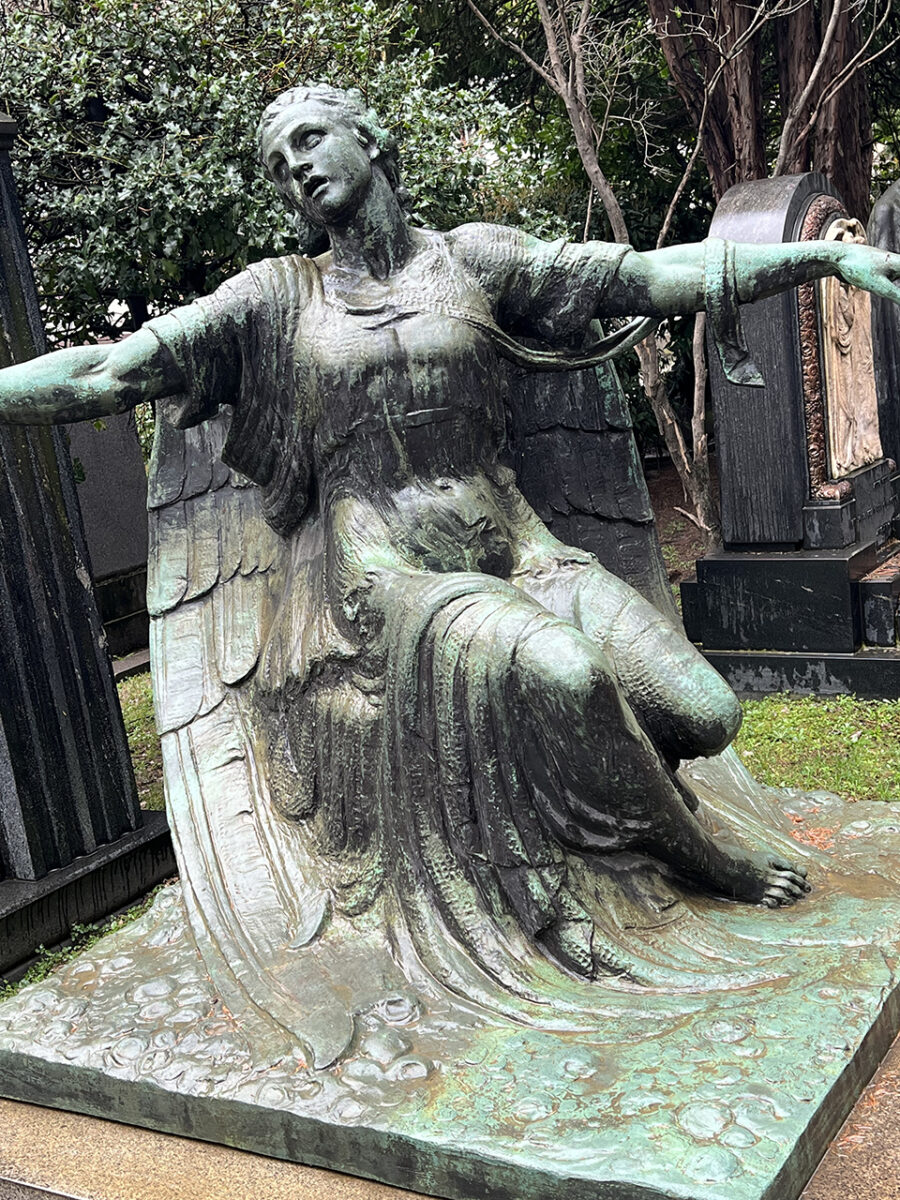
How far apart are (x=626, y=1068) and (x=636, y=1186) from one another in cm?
32

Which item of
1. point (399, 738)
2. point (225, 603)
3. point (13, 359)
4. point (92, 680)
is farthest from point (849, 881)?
point (13, 359)

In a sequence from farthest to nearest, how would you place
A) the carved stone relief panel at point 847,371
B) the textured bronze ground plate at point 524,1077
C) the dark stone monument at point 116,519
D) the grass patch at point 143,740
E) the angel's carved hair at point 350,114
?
the dark stone monument at point 116,519, the carved stone relief panel at point 847,371, the grass patch at point 143,740, the angel's carved hair at point 350,114, the textured bronze ground plate at point 524,1077

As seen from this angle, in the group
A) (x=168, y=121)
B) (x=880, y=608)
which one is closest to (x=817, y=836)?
(x=880, y=608)

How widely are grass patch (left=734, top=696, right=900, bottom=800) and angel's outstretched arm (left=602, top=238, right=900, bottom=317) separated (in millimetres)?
2259

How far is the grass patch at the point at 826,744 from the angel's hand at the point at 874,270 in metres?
2.30

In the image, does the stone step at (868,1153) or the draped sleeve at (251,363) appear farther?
the draped sleeve at (251,363)

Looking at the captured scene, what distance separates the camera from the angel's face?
119 inches

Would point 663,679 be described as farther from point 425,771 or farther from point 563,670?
point 425,771

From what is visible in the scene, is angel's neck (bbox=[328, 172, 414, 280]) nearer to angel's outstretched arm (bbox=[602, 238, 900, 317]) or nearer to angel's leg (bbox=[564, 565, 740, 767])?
angel's outstretched arm (bbox=[602, 238, 900, 317])

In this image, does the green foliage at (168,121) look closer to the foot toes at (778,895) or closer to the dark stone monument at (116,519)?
the dark stone monument at (116,519)

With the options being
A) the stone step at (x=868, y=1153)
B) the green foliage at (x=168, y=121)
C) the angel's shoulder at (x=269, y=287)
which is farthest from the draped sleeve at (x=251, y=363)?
the green foliage at (x=168, y=121)

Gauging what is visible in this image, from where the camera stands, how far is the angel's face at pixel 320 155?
3033mm

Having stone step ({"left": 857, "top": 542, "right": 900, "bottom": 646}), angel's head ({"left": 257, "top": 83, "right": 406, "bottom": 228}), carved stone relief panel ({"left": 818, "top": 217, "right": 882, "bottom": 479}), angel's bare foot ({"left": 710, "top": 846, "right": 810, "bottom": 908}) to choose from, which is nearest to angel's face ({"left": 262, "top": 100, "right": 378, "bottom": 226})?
angel's head ({"left": 257, "top": 83, "right": 406, "bottom": 228})

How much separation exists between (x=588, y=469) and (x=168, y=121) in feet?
11.5
